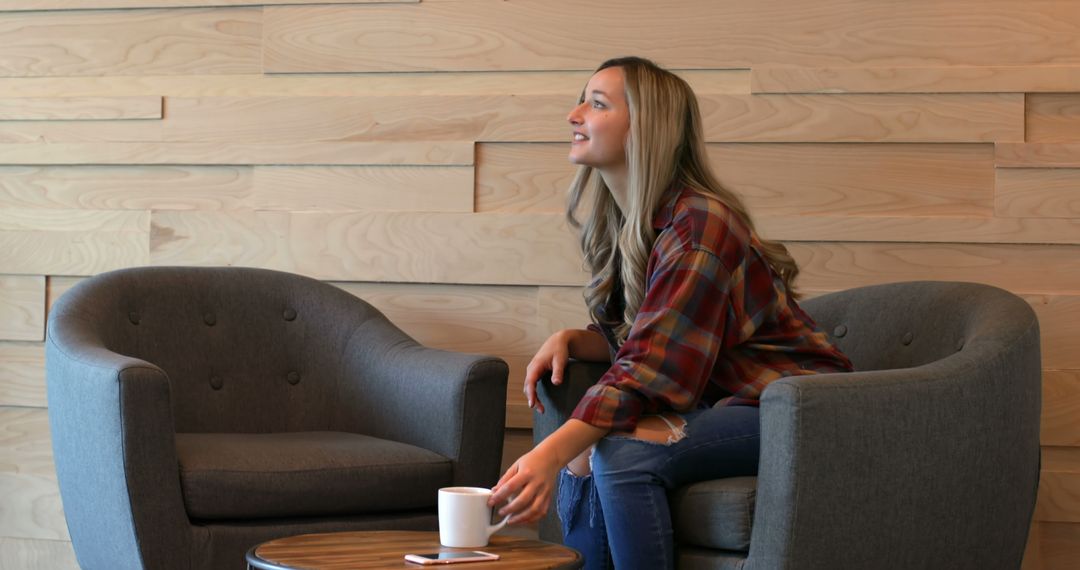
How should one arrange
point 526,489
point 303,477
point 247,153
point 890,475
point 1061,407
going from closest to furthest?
point 526,489, point 890,475, point 303,477, point 1061,407, point 247,153

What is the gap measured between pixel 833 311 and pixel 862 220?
1.13 feet

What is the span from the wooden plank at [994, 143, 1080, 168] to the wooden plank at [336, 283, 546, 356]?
3.79 ft

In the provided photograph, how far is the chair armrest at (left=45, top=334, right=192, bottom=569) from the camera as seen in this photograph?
2.09m

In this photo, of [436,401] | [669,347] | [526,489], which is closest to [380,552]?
[526,489]

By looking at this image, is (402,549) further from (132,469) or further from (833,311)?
(833,311)

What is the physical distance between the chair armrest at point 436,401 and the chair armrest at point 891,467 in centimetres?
77

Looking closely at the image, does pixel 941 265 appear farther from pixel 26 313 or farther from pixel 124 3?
pixel 26 313

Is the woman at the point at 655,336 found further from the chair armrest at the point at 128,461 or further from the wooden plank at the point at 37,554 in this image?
the wooden plank at the point at 37,554

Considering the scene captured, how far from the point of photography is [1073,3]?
107 inches

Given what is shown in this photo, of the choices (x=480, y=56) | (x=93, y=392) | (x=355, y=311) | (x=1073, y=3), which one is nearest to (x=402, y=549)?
(x=93, y=392)

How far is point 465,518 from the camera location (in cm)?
164

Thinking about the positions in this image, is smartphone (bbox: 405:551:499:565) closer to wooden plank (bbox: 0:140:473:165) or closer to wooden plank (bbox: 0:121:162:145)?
wooden plank (bbox: 0:140:473:165)

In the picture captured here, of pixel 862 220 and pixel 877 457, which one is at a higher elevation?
pixel 862 220

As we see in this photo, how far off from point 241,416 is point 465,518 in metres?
1.24
